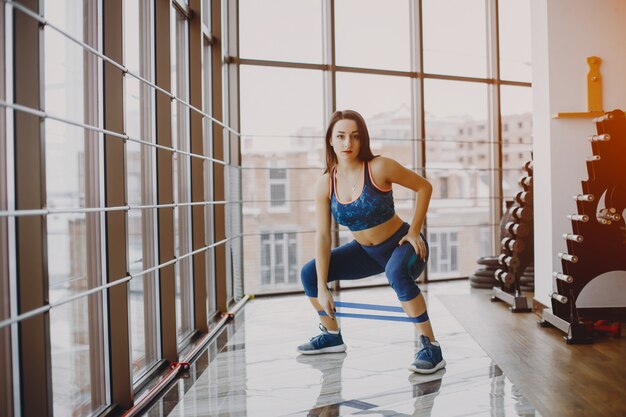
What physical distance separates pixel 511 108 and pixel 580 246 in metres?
2.64

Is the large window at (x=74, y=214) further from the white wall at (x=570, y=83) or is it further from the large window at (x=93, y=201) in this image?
the white wall at (x=570, y=83)

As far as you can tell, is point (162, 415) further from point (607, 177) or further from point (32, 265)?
point (607, 177)

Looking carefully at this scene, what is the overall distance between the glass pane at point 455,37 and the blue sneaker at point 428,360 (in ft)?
10.2

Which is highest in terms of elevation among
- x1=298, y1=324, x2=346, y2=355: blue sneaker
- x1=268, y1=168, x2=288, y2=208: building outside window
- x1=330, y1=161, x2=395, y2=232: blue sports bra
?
x1=268, y1=168, x2=288, y2=208: building outside window

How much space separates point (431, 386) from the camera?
2.28 metres

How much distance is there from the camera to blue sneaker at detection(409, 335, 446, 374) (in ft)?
8.04

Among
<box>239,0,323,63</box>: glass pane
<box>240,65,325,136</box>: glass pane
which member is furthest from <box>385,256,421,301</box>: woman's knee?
<box>239,0,323,63</box>: glass pane

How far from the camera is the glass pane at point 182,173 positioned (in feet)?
10.0

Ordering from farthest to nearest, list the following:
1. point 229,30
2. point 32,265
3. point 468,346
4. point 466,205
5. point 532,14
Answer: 1. point 466,205
2. point 229,30
3. point 532,14
4. point 468,346
5. point 32,265

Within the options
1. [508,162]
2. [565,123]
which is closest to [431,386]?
[565,123]

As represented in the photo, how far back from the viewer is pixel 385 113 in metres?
4.92

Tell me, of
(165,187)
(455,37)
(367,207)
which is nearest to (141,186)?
(165,187)

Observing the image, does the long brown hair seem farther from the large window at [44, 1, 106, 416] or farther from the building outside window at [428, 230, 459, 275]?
the building outside window at [428, 230, 459, 275]

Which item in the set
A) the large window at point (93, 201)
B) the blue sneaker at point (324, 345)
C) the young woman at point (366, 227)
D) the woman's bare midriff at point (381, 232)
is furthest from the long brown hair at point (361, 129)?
the blue sneaker at point (324, 345)
